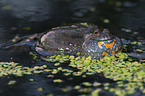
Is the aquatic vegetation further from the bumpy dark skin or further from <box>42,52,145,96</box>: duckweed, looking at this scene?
the bumpy dark skin

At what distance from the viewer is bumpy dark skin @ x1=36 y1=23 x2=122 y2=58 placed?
4488 millimetres

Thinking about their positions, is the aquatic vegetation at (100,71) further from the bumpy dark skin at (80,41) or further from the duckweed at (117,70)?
the bumpy dark skin at (80,41)

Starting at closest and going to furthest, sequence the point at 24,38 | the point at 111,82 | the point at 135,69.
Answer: the point at 111,82
the point at 135,69
the point at 24,38

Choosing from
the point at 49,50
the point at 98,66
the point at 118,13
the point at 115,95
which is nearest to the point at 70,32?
the point at 49,50

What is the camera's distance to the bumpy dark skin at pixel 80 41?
449 cm

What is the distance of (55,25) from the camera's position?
6.22 meters

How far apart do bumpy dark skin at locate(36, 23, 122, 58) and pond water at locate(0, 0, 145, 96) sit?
1.13ft

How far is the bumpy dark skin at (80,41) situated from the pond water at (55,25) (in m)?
0.34

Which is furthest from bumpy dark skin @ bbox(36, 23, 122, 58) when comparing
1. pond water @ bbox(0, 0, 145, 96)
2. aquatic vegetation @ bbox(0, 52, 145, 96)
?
pond water @ bbox(0, 0, 145, 96)

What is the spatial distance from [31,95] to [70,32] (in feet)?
5.58

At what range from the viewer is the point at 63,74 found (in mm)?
4094

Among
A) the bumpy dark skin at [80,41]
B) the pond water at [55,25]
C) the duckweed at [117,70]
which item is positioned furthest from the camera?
the bumpy dark skin at [80,41]

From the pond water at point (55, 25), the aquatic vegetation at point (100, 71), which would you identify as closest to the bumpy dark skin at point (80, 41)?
the aquatic vegetation at point (100, 71)

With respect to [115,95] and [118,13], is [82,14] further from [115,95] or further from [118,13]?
[115,95]
